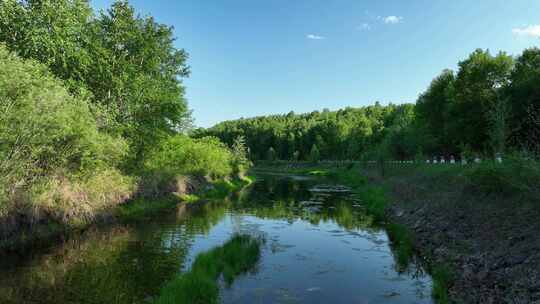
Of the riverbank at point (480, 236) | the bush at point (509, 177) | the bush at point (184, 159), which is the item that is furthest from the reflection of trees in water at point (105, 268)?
the bush at point (509, 177)

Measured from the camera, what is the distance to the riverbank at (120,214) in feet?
65.0

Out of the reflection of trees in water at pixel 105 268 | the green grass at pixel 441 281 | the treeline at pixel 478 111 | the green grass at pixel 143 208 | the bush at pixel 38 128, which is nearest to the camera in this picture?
the green grass at pixel 441 281

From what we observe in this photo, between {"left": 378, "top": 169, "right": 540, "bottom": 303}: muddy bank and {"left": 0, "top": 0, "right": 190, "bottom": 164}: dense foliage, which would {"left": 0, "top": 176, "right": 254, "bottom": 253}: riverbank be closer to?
{"left": 0, "top": 0, "right": 190, "bottom": 164}: dense foliage

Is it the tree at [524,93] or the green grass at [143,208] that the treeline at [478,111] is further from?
the green grass at [143,208]

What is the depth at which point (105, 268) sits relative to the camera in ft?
53.5

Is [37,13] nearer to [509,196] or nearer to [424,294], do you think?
[424,294]

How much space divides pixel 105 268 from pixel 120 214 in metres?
13.9

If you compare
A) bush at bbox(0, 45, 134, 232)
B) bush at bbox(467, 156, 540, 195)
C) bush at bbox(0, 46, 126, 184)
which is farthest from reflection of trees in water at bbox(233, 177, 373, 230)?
bush at bbox(0, 46, 126, 184)

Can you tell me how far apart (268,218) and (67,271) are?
1760 cm

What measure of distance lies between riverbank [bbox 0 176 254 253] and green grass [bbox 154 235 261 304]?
448 inches

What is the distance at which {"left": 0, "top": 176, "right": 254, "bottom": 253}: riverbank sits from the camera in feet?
65.0

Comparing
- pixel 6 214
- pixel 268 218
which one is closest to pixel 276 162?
pixel 268 218

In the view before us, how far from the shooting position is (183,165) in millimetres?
46938

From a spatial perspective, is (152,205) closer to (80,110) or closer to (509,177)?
(80,110)
